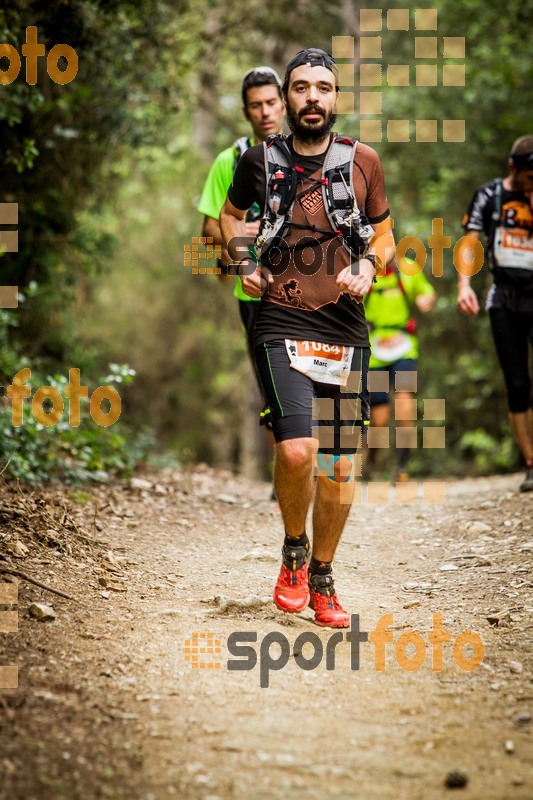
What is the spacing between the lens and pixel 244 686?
11.1 ft

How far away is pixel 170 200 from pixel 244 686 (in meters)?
15.5

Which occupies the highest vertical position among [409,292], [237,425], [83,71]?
[83,71]

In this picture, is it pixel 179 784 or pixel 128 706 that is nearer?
pixel 179 784

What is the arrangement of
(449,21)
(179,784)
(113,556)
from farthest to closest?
1. (449,21)
2. (113,556)
3. (179,784)

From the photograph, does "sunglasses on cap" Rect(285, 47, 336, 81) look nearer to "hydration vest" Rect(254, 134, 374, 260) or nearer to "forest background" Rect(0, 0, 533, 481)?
"hydration vest" Rect(254, 134, 374, 260)

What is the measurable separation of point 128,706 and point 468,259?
4541 millimetres

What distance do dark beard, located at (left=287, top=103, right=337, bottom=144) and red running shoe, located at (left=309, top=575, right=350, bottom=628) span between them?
79.5 inches

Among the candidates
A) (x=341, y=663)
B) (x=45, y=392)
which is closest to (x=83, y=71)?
(x=45, y=392)

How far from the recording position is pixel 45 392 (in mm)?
7777

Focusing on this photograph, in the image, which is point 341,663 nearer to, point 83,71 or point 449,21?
point 83,71

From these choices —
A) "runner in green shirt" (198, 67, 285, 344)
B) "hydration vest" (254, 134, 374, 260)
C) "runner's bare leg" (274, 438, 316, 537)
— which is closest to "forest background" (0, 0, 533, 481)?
"runner in green shirt" (198, 67, 285, 344)

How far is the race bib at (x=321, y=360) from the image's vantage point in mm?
4121
